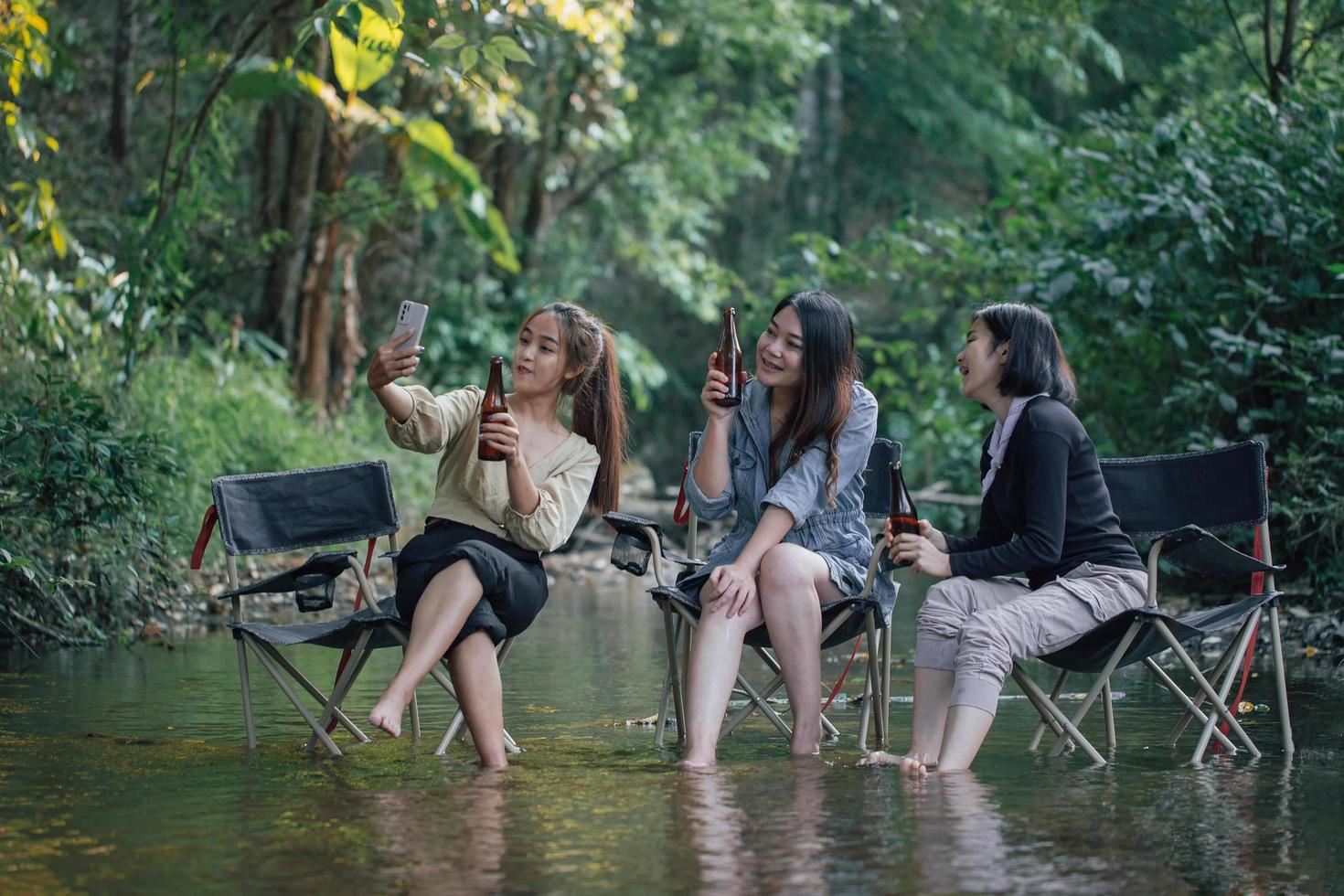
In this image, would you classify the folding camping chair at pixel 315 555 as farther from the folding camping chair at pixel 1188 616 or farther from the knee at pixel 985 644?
the folding camping chair at pixel 1188 616

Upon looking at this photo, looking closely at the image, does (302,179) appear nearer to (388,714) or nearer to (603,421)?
(603,421)

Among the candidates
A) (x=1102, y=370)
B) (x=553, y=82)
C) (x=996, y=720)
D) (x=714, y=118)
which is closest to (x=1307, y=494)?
(x=1102, y=370)

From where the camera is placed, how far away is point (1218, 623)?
451cm

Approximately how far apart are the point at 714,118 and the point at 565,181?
5.18 m

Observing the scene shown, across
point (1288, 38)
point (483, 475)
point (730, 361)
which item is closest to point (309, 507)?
point (483, 475)

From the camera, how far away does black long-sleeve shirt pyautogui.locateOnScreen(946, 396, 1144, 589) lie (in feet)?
14.4

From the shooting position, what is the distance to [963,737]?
4.13 m

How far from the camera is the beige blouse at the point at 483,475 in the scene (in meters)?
4.70

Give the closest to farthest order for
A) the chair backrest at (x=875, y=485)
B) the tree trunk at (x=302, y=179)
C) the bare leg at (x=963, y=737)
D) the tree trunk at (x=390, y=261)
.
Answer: the bare leg at (x=963, y=737) < the chair backrest at (x=875, y=485) < the tree trunk at (x=302, y=179) < the tree trunk at (x=390, y=261)

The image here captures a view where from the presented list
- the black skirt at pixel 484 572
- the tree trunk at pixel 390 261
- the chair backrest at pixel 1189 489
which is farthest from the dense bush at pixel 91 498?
the tree trunk at pixel 390 261

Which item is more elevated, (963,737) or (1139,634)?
(1139,634)

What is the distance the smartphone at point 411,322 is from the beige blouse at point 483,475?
346mm

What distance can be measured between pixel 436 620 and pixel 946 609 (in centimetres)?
140

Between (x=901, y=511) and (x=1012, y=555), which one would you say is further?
(x=901, y=511)
